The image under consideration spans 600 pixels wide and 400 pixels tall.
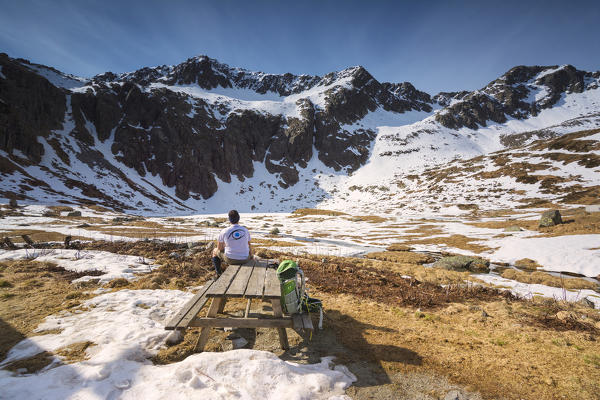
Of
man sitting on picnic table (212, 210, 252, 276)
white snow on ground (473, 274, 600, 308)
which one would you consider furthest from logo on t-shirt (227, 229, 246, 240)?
white snow on ground (473, 274, 600, 308)

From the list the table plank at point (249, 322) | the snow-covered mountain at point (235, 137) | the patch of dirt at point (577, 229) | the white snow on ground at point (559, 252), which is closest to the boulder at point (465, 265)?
the white snow on ground at point (559, 252)

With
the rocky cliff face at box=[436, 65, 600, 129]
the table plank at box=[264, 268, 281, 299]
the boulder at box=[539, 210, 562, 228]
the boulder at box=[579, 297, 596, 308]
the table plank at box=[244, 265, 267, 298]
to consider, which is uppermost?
the rocky cliff face at box=[436, 65, 600, 129]

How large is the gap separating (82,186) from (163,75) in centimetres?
17025

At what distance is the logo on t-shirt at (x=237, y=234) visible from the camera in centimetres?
609

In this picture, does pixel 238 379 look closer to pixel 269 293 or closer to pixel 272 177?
pixel 269 293

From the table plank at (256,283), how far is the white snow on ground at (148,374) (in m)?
0.84

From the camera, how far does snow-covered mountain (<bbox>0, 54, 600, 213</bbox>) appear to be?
201 feet

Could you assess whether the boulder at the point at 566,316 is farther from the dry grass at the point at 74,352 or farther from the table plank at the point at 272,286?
the dry grass at the point at 74,352

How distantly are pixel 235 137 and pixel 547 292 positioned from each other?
4588 inches

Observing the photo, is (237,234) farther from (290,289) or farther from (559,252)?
(559,252)

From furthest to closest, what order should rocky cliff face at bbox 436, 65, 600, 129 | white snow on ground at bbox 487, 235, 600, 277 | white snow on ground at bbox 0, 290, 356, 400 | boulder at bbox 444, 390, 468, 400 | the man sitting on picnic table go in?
rocky cliff face at bbox 436, 65, 600, 129
white snow on ground at bbox 487, 235, 600, 277
the man sitting on picnic table
boulder at bbox 444, 390, 468, 400
white snow on ground at bbox 0, 290, 356, 400

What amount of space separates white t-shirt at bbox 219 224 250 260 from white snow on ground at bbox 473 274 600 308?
9.65m

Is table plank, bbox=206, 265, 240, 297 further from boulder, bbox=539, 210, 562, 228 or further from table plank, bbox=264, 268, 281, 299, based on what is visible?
boulder, bbox=539, 210, 562, 228

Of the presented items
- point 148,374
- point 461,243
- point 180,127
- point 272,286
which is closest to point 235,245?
point 272,286
